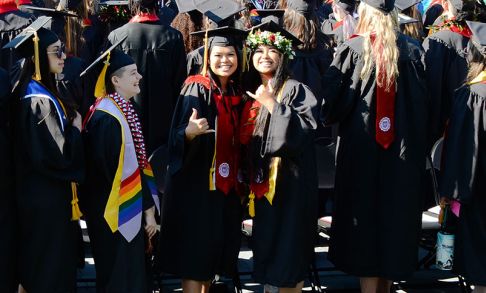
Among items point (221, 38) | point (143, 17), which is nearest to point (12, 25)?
point (143, 17)

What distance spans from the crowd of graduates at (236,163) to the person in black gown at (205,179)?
0.4 inches

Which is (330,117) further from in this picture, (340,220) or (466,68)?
(466,68)

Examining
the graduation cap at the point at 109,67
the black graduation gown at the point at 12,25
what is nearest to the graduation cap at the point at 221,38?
the graduation cap at the point at 109,67

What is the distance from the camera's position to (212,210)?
4.94 meters

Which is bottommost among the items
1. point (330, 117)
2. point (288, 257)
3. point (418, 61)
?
point (288, 257)

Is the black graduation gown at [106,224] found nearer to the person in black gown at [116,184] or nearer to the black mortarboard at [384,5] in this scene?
the person in black gown at [116,184]

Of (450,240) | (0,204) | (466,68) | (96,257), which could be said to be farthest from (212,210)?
(466,68)

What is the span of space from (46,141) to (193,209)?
1.08 m

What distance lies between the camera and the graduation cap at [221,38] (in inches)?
194

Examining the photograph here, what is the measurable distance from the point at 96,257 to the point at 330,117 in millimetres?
1900

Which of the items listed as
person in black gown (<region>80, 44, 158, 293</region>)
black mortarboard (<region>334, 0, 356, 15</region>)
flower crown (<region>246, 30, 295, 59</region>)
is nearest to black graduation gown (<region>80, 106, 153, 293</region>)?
person in black gown (<region>80, 44, 158, 293</region>)

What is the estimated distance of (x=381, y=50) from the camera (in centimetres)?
508

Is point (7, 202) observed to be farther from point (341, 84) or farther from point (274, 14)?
point (274, 14)

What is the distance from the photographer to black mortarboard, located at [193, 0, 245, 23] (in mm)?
5449
